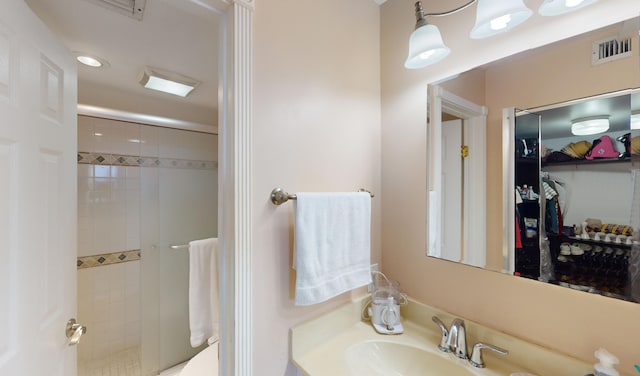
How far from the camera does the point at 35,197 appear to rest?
2.33ft

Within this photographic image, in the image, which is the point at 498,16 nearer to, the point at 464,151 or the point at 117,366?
the point at 464,151

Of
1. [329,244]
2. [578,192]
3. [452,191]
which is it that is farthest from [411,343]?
[578,192]

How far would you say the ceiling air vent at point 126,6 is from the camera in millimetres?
878

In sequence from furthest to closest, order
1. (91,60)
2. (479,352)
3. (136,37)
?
(91,60) < (136,37) < (479,352)

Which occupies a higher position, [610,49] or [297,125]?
[610,49]

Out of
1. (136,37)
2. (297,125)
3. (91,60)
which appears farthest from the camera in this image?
(91,60)

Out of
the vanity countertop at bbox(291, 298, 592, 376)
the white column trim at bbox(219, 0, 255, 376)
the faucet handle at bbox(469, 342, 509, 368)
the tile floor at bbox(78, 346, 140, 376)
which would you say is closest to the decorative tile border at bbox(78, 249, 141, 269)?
the tile floor at bbox(78, 346, 140, 376)

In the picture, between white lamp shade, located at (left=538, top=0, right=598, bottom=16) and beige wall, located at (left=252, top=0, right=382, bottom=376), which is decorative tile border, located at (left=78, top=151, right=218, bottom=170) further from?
white lamp shade, located at (left=538, top=0, right=598, bottom=16)

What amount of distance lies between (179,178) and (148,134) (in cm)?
43

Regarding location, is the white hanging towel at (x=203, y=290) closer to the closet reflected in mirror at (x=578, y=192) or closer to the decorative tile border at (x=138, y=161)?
the decorative tile border at (x=138, y=161)

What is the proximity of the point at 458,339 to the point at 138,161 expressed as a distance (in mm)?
2407

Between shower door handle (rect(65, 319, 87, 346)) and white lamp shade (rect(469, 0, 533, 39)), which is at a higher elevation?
white lamp shade (rect(469, 0, 533, 39))

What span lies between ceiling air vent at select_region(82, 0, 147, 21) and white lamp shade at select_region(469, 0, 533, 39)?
1.20m

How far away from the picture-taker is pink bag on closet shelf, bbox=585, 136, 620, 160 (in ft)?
2.17
